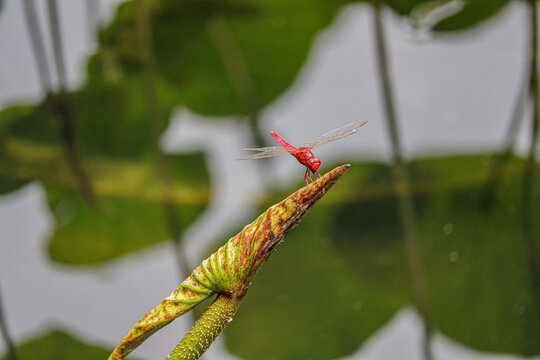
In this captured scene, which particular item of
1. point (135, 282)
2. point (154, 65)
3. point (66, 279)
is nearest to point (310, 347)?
point (135, 282)

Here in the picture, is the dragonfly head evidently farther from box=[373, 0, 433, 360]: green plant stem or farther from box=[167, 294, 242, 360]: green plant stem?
box=[373, 0, 433, 360]: green plant stem

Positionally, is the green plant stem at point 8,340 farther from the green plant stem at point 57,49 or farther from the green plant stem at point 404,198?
the green plant stem at point 404,198

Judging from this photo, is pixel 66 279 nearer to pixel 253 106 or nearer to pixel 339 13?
pixel 253 106

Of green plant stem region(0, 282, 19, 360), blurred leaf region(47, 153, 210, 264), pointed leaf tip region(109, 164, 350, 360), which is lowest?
green plant stem region(0, 282, 19, 360)

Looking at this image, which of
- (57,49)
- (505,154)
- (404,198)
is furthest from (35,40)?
(505,154)

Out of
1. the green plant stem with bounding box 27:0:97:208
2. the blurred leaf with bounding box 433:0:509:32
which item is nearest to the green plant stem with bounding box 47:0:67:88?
the green plant stem with bounding box 27:0:97:208

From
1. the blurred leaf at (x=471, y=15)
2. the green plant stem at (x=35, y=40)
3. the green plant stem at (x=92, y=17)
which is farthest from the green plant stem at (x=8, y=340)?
the blurred leaf at (x=471, y=15)

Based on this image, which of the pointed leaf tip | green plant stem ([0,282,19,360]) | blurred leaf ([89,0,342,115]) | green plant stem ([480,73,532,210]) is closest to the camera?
the pointed leaf tip
